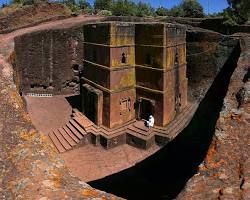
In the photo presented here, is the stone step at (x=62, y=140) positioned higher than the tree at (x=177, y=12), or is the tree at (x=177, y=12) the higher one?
the tree at (x=177, y=12)

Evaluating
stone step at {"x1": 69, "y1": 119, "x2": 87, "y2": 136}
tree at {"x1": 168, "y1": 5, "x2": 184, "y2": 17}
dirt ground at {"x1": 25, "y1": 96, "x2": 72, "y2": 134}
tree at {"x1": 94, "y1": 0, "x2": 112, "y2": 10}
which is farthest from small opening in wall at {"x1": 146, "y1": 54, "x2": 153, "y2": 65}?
tree at {"x1": 94, "y1": 0, "x2": 112, "y2": 10}

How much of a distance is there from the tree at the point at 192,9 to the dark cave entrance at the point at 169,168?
80.4ft

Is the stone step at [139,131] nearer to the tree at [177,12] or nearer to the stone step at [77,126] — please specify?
the stone step at [77,126]

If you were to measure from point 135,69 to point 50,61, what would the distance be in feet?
22.6

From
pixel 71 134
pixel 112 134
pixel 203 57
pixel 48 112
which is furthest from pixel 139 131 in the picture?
pixel 203 57

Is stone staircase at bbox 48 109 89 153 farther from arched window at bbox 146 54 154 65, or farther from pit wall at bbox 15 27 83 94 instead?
pit wall at bbox 15 27 83 94

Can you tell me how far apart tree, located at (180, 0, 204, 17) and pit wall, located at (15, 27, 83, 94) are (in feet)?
76.8

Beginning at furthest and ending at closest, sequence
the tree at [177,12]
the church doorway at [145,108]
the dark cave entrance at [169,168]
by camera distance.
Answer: the tree at [177,12] → the church doorway at [145,108] → the dark cave entrance at [169,168]

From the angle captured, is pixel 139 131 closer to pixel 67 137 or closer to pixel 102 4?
pixel 67 137

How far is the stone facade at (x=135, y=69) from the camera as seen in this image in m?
15.3

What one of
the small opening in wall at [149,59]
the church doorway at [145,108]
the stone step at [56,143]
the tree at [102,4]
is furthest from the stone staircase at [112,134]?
the tree at [102,4]

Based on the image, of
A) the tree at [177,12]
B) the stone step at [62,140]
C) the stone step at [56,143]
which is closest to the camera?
the stone step at [56,143]

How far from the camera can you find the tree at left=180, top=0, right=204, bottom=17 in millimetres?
41438

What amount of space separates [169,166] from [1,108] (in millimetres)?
9771
